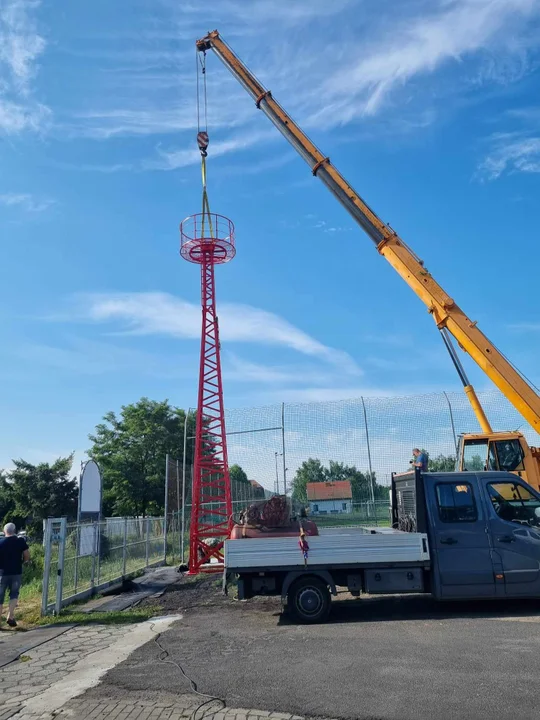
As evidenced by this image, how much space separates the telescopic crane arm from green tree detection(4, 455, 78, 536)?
3209 cm

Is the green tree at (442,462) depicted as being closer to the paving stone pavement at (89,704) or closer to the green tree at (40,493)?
the paving stone pavement at (89,704)

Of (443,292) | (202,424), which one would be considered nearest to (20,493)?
(202,424)

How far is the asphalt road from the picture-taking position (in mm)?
4883

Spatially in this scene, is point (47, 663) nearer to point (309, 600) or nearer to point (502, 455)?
point (309, 600)

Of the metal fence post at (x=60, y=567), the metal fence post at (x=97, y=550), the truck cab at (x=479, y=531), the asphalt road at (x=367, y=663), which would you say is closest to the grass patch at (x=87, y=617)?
the metal fence post at (x=60, y=567)

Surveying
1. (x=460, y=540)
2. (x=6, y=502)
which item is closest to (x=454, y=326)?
(x=460, y=540)

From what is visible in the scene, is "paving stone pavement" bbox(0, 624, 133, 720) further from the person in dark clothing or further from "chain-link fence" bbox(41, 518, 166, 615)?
"chain-link fence" bbox(41, 518, 166, 615)

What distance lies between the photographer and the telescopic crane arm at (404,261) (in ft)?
A: 41.5

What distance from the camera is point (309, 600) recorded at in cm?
830

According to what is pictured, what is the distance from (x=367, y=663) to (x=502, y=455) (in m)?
8.10

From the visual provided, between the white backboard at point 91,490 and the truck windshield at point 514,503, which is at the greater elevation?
the white backboard at point 91,490

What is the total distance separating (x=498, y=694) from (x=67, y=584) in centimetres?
840

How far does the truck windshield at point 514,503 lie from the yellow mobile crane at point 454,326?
4191mm

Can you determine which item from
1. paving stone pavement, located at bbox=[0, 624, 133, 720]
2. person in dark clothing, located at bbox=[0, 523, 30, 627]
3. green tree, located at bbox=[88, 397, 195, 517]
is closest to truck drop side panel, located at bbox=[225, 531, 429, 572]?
paving stone pavement, located at bbox=[0, 624, 133, 720]
